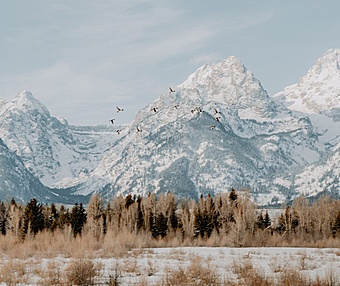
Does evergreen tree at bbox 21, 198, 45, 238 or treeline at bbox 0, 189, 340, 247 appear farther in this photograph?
treeline at bbox 0, 189, 340, 247

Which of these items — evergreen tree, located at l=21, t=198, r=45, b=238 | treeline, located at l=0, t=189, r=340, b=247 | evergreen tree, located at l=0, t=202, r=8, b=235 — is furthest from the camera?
evergreen tree, located at l=0, t=202, r=8, b=235

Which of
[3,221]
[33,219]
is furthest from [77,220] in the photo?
[3,221]

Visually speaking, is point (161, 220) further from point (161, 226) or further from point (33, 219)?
point (33, 219)

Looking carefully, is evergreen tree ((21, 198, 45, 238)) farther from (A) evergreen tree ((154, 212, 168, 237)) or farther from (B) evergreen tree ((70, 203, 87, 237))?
(A) evergreen tree ((154, 212, 168, 237))

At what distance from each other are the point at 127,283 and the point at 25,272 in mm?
6057

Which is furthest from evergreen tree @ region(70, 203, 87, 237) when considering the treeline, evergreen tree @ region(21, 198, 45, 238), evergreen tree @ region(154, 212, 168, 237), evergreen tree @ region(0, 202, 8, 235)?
evergreen tree @ region(0, 202, 8, 235)

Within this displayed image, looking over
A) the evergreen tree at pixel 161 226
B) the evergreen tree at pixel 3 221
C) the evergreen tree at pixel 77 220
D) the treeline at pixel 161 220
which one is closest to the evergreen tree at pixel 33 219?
the treeline at pixel 161 220

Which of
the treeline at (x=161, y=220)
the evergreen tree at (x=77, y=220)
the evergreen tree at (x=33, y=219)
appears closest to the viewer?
the evergreen tree at (x=33, y=219)

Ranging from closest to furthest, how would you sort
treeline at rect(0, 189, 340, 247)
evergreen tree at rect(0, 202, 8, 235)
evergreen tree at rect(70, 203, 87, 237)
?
treeline at rect(0, 189, 340, 247)
evergreen tree at rect(70, 203, 87, 237)
evergreen tree at rect(0, 202, 8, 235)

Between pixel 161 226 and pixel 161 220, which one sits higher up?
pixel 161 220

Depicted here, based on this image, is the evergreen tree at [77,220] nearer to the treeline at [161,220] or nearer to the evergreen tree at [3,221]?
the treeline at [161,220]

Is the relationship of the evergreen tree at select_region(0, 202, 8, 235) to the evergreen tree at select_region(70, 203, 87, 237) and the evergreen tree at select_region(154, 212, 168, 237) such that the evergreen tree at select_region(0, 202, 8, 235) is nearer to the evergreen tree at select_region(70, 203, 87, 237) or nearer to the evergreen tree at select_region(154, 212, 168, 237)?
the evergreen tree at select_region(70, 203, 87, 237)

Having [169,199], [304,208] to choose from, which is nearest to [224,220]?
[169,199]

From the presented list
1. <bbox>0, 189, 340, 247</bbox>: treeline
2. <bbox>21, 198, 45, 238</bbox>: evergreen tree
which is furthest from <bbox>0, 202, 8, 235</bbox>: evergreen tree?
<bbox>21, 198, 45, 238</bbox>: evergreen tree
